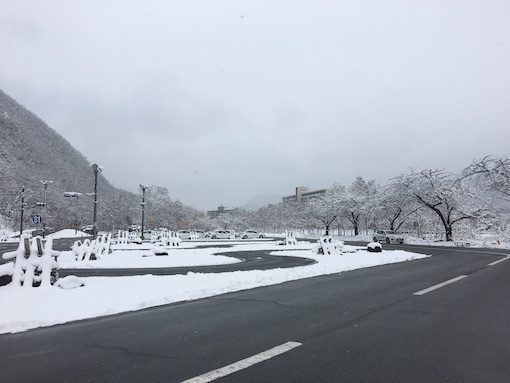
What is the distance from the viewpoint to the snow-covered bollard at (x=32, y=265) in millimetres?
10391

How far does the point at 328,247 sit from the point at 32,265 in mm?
18277

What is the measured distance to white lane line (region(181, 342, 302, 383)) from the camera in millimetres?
4484

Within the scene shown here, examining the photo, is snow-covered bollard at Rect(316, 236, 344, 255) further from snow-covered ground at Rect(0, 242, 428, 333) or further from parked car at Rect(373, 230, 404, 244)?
parked car at Rect(373, 230, 404, 244)

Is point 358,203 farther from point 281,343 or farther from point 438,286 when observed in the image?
point 281,343

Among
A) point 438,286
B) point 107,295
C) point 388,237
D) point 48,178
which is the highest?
point 48,178

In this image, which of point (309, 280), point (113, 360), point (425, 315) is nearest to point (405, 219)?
point (309, 280)

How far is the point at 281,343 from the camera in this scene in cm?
588

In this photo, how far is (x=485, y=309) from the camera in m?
8.65

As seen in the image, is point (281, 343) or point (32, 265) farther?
point (32, 265)

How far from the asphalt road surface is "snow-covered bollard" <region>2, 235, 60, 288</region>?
360 cm

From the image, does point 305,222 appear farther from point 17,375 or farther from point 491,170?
point 17,375

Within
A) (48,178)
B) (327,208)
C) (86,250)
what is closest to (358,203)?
(327,208)

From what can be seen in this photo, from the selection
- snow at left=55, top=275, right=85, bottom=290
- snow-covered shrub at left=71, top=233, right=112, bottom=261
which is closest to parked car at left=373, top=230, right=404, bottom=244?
snow-covered shrub at left=71, top=233, right=112, bottom=261

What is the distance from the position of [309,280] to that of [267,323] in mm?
6884
